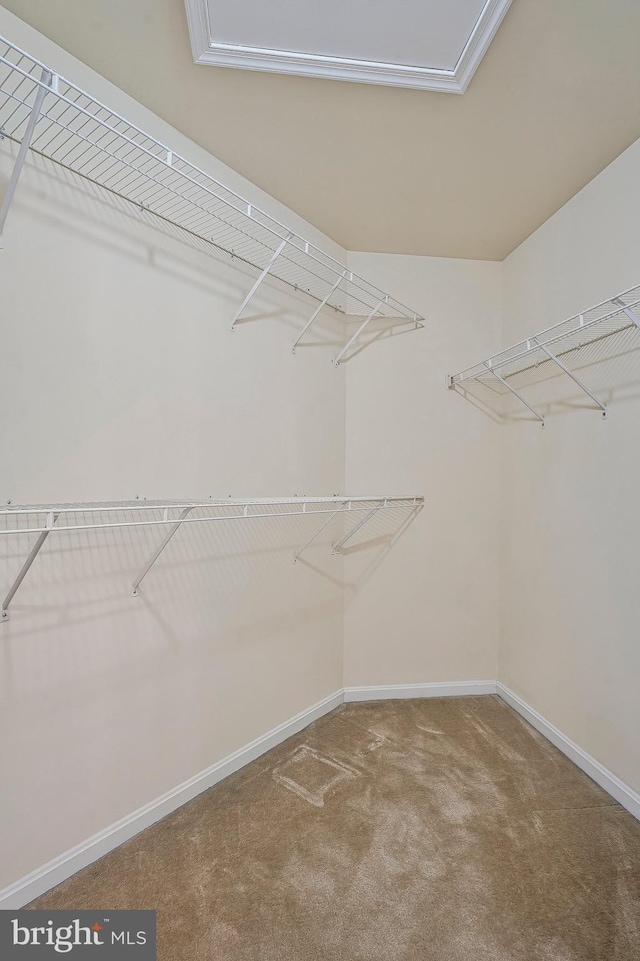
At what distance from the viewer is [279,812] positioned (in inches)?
72.8

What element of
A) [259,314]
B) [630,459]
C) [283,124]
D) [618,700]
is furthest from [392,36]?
[618,700]

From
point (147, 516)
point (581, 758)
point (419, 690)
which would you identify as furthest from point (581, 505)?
point (147, 516)

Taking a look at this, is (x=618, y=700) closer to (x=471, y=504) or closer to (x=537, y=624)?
(x=537, y=624)

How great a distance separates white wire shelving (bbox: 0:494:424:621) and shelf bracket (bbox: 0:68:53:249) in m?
0.79

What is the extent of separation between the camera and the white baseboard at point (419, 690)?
2795mm

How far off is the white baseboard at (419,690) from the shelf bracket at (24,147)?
103 inches

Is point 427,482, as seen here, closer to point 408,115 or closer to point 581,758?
point 581,758

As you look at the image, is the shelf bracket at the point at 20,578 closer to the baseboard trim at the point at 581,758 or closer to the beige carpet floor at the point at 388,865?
the beige carpet floor at the point at 388,865

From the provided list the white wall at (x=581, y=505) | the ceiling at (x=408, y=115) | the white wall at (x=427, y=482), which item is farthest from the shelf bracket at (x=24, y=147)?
the white wall at (x=581, y=505)

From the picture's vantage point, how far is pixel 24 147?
48.9 inches

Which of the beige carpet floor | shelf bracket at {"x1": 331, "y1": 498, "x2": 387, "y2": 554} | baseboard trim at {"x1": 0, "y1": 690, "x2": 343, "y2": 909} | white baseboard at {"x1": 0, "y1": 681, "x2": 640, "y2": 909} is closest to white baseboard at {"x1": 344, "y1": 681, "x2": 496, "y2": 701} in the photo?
white baseboard at {"x1": 0, "y1": 681, "x2": 640, "y2": 909}

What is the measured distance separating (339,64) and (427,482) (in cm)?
195

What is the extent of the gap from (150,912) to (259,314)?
2.17 meters

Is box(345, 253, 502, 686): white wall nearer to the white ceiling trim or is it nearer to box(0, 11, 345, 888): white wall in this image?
box(0, 11, 345, 888): white wall
